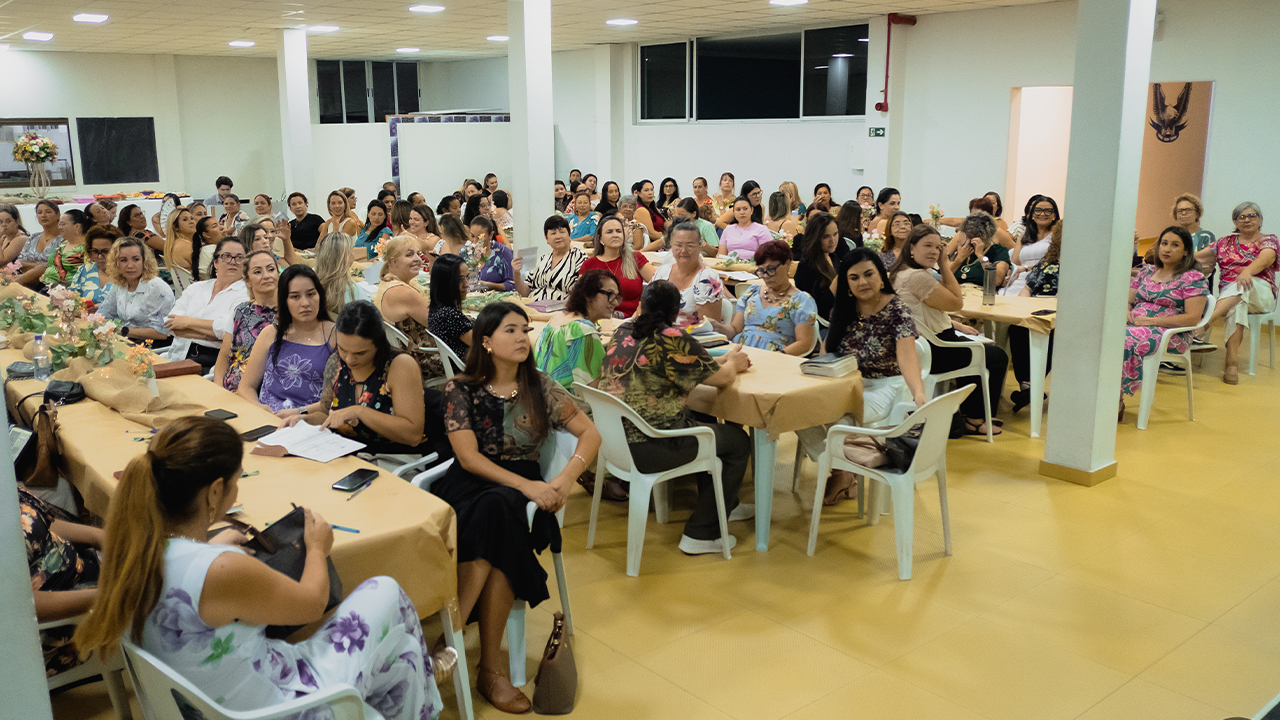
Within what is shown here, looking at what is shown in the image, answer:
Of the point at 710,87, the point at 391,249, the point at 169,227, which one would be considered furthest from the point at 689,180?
the point at 391,249

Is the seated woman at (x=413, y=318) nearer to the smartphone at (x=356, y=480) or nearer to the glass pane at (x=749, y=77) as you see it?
the smartphone at (x=356, y=480)

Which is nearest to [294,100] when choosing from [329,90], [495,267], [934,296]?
[329,90]

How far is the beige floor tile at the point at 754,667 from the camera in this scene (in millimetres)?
3176

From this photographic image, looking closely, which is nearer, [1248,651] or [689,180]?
[1248,651]

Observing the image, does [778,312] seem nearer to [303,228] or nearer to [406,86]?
[303,228]

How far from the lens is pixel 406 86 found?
18.6 m

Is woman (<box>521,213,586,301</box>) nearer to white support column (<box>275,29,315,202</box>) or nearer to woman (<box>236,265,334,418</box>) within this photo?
woman (<box>236,265,334,418</box>)

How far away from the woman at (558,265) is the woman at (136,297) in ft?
7.83

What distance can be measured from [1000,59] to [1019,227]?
9.96 feet

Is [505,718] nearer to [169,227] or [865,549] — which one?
[865,549]

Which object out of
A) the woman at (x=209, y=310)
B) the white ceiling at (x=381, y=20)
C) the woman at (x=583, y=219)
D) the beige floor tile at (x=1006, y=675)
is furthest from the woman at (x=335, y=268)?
the white ceiling at (x=381, y=20)

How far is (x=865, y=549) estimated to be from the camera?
4.37m

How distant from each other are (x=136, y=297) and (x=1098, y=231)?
18.0ft

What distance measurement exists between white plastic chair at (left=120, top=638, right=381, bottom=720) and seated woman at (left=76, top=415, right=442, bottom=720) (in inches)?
1.6
